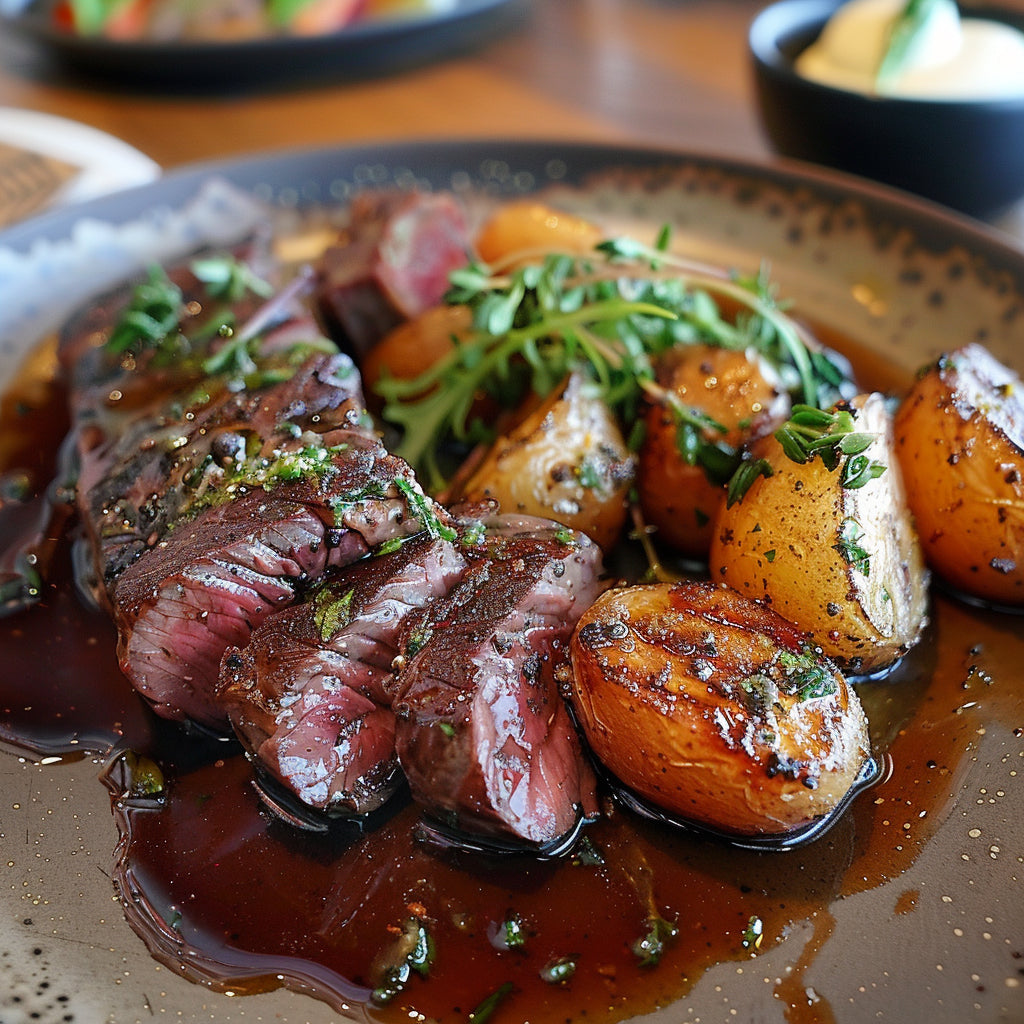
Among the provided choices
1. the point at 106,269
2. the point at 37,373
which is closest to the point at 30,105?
the point at 106,269

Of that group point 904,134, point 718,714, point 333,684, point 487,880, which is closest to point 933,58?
point 904,134

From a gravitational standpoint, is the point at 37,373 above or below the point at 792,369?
below

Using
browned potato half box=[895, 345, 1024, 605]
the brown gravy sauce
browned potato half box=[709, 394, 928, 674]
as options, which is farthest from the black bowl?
the brown gravy sauce

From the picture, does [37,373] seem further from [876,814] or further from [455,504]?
[876,814]

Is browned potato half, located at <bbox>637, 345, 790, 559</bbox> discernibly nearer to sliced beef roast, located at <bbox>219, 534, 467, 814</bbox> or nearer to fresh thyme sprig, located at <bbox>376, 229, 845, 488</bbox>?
fresh thyme sprig, located at <bbox>376, 229, 845, 488</bbox>

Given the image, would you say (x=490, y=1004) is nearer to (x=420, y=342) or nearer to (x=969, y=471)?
(x=969, y=471)

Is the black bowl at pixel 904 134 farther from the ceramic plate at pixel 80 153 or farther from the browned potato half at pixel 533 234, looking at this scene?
the ceramic plate at pixel 80 153
